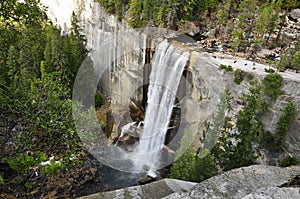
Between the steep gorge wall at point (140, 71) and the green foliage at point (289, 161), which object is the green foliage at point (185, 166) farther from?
the green foliage at point (289, 161)

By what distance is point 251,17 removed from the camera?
2838 cm

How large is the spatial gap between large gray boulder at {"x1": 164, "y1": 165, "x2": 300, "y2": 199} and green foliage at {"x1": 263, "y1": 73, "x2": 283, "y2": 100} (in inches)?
381

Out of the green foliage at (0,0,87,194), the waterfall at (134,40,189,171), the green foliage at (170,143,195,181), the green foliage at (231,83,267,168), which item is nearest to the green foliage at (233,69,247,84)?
the green foliage at (231,83,267,168)

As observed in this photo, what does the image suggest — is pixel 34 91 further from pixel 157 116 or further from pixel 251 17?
pixel 251 17

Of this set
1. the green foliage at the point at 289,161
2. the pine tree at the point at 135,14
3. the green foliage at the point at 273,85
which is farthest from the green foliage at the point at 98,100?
the green foliage at the point at 289,161

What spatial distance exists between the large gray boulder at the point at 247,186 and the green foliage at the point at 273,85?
31.8 ft

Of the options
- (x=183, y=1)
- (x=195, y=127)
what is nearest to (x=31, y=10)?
(x=195, y=127)

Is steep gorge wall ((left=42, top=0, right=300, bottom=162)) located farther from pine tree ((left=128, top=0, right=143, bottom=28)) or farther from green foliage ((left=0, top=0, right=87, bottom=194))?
green foliage ((left=0, top=0, right=87, bottom=194))

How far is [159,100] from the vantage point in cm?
2431

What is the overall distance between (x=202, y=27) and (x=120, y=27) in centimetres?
1002

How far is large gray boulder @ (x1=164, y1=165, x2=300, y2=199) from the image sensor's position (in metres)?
7.31

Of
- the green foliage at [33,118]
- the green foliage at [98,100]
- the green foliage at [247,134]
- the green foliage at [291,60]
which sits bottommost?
the green foliage at [98,100]

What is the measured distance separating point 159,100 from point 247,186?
1633cm

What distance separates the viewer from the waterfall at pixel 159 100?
75.2 feet
